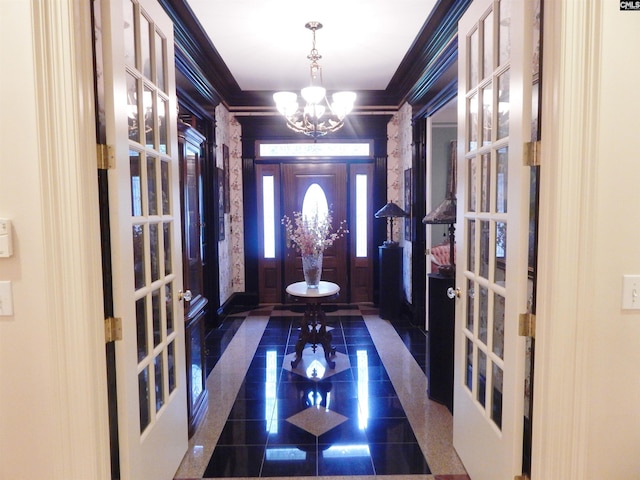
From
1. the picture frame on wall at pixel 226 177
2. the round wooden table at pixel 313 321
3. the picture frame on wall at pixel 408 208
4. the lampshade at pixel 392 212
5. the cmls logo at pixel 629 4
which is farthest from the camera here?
the picture frame on wall at pixel 226 177

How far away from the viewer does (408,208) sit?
210 inches

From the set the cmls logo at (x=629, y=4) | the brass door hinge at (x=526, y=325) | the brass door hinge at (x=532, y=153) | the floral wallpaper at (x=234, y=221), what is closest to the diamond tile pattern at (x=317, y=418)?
the brass door hinge at (x=526, y=325)

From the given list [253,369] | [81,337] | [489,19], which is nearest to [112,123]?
[81,337]

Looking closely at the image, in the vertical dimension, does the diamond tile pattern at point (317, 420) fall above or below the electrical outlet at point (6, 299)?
below

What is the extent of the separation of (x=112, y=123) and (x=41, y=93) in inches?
9.3

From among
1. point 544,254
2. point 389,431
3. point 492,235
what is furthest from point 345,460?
point 544,254

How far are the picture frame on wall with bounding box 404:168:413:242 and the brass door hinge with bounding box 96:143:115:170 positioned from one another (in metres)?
4.09

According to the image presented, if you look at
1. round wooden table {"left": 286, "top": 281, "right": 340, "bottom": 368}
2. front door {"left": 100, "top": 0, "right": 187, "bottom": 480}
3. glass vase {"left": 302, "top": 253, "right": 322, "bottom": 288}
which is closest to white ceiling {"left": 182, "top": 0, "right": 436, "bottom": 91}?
front door {"left": 100, "top": 0, "right": 187, "bottom": 480}

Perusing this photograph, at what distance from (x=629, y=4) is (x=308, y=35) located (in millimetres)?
2877

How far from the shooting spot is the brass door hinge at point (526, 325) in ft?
5.25

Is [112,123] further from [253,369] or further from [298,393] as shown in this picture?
[253,369]

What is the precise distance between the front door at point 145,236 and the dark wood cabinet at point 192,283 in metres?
0.28

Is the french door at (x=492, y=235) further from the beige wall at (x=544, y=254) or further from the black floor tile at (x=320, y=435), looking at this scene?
the black floor tile at (x=320, y=435)

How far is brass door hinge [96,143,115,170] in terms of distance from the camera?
5.07 ft
